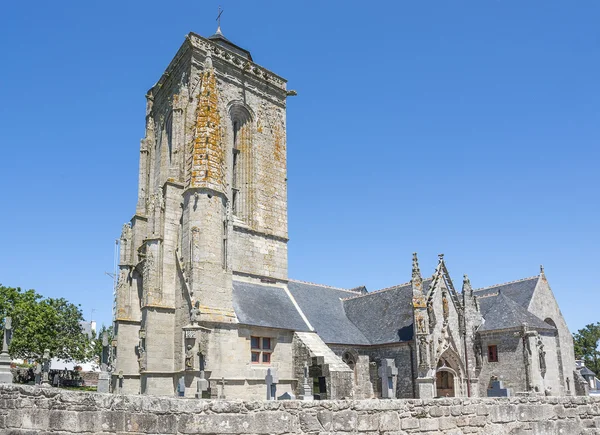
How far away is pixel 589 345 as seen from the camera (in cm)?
5344

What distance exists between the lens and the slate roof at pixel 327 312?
78.6 ft

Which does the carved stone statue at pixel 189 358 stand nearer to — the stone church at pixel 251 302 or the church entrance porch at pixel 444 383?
the stone church at pixel 251 302

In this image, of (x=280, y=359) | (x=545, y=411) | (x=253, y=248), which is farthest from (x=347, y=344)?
(x=545, y=411)

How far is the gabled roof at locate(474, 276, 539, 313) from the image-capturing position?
87.8 feet

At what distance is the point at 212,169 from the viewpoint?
21.3m

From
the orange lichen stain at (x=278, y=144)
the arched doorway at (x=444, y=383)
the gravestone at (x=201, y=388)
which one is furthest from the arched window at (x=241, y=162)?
the arched doorway at (x=444, y=383)

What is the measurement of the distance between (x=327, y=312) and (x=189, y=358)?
9883 millimetres

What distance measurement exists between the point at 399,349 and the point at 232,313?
26.1 ft

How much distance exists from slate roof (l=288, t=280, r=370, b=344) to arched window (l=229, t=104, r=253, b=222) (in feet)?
15.4

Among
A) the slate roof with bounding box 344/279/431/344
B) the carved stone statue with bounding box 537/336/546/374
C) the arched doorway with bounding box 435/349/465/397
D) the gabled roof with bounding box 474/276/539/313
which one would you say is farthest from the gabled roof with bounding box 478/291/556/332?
the slate roof with bounding box 344/279/431/344

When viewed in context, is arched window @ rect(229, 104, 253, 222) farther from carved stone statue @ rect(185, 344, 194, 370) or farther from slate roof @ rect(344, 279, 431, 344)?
carved stone statue @ rect(185, 344, 194, 370)

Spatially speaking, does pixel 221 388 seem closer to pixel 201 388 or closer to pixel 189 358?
pixel 189 358

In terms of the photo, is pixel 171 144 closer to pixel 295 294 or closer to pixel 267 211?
pixel 267 211

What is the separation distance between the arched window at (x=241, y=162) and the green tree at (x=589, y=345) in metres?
42.0
